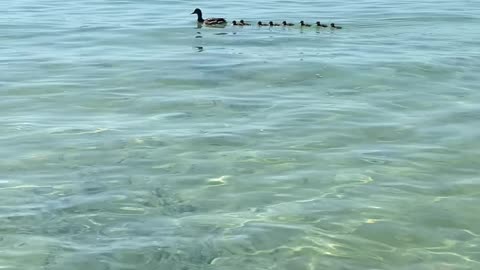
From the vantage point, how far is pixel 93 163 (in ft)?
41.7

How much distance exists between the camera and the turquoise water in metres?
9.74

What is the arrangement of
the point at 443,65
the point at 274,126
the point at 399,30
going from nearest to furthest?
the point at 274,126
the point at 443,65
the point at 399,30

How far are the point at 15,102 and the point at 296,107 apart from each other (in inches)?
228

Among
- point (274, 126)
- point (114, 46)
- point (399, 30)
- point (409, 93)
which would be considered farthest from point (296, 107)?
point (399, 30)

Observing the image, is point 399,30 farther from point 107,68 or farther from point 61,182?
point 61,182

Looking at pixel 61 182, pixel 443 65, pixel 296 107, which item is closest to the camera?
pixel 61 182

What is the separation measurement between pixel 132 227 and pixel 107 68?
10.6 m

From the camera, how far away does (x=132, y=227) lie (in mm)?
10234

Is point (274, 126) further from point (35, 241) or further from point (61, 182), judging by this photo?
point (35, 241)

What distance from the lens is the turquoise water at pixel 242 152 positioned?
32.0 ft

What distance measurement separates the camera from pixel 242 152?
1320cm

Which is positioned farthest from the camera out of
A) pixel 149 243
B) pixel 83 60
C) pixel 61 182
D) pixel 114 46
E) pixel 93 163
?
pixel 114 46

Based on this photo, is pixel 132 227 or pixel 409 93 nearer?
pixel 132 227

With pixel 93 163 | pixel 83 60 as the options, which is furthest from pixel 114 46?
pixel 93 163
